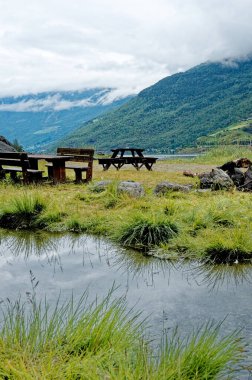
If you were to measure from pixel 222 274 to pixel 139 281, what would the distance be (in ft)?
4.08

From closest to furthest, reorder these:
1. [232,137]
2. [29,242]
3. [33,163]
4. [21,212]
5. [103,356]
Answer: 1. [103,356]
2. [29,242]
3. [21,212]
4. [33,163]
5. [232,137]

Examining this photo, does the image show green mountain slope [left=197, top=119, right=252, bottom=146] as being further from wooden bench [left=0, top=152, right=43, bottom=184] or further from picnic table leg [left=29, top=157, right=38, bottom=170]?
wooden bench [left=0, top=152, right=43, bottom=184]

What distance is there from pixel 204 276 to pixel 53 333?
9.74ft

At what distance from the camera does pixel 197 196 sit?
492 inches

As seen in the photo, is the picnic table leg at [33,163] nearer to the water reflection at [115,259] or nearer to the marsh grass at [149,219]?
the marsh grass at [149,219]

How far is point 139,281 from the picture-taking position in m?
6.18

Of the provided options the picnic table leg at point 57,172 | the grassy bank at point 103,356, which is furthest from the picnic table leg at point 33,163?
the grassy bank at point 103,356

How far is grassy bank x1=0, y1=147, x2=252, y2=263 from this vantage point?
7359 millimetres

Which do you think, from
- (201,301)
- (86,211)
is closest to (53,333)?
(201,301)

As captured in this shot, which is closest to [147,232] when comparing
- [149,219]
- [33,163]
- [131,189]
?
[149,219]

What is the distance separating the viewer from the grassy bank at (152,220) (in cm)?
736

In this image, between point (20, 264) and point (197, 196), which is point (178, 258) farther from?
point (197, 196)

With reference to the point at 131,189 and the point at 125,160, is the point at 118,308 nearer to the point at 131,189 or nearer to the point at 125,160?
the point at 131,189

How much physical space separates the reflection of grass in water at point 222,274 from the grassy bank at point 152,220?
266mm
